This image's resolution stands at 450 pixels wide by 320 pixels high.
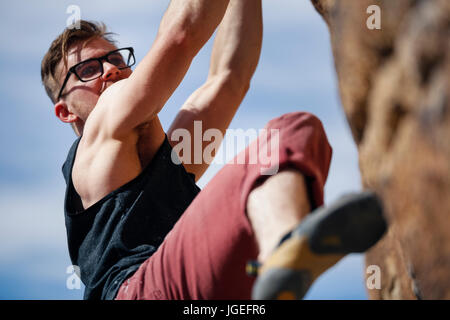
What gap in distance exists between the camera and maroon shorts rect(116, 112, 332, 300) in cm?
157

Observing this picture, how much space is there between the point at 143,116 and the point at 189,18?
385 mm

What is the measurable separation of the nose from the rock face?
1.58m

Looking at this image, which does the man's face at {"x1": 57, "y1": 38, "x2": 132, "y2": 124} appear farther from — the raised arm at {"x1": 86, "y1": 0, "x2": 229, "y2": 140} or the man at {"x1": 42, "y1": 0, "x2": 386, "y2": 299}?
the raised arm at {"x1": 86, "y1": 0, "x2": 229, "y2": 140}

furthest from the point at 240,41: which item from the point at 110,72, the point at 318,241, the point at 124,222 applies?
the point at 318,241

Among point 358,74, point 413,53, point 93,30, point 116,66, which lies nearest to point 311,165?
point 358,74

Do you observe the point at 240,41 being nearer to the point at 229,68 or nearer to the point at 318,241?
the point at 229,68

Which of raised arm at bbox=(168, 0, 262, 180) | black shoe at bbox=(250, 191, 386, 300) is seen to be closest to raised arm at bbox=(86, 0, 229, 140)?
raised arm at bbox=(168, 0, 262, 180)

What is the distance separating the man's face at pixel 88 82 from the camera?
2908 millimetres

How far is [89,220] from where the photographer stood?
234 cm

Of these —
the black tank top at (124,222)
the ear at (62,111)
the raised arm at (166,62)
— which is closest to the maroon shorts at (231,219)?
the black tank top at (124,222)

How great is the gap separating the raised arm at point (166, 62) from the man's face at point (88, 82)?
2.11ft

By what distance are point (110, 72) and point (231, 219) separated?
153 cm

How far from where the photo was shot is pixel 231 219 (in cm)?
158

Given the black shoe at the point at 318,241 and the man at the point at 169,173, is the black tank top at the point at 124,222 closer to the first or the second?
the man at the point at 169,173
